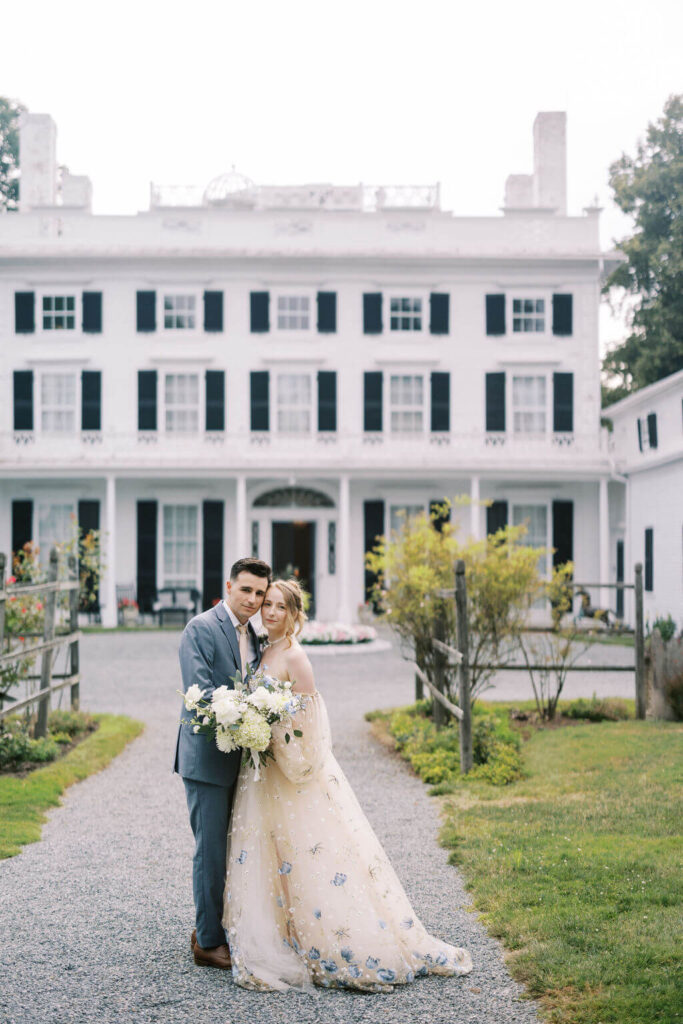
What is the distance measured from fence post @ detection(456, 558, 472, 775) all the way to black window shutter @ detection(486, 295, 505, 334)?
16.8m

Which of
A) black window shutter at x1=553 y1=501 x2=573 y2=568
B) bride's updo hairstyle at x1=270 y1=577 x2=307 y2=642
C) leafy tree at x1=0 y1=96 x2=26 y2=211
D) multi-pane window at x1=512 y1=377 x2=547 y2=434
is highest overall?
leafy tree at x1=0 y1=96 x2=26 y2=211

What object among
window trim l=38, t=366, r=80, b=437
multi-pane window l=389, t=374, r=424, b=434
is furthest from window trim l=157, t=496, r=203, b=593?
multi-pane window l=389, t=374, r=424, b=434

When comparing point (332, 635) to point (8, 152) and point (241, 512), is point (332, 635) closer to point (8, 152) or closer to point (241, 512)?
point (241, 512)

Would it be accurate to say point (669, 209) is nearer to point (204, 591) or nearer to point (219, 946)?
point (204, 591)

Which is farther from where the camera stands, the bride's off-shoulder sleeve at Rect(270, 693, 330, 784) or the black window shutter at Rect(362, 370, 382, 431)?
the black window shutter at Rect(362, 370, 382, 431)

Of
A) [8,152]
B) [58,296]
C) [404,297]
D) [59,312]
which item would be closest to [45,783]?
[404,297]

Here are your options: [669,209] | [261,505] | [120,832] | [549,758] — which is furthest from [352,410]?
[120,832]

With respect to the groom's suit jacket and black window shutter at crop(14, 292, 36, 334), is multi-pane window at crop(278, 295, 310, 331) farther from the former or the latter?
the groom's suit jacket

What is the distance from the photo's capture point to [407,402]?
24500 mm

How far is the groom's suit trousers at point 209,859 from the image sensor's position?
170 inches

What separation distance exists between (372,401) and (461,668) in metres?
16.5

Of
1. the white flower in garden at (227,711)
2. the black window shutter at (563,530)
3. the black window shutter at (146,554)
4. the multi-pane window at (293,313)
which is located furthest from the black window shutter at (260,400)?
the white flower in garden at (227,711)

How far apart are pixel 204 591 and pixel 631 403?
10419mm

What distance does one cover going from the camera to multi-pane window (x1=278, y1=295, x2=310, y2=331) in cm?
2466
